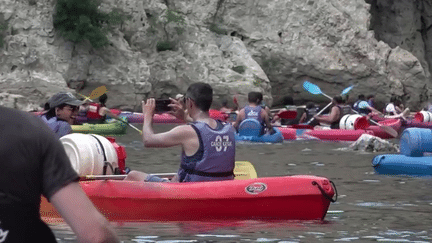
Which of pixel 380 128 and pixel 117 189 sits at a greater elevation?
pixel 117 189

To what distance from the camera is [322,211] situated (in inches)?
295

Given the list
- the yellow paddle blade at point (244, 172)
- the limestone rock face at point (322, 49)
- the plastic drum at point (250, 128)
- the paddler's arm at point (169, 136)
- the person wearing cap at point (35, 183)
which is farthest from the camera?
the limestone rock face at point (322, 49)

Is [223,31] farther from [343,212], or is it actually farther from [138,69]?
[343,212]

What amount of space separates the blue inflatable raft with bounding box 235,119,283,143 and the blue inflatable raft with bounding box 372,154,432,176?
18.1 feet

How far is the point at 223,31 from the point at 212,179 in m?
29.4

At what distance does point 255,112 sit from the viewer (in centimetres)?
1691

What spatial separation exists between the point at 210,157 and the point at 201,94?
1.68ft

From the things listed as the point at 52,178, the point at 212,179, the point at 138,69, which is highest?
the point at 52,178

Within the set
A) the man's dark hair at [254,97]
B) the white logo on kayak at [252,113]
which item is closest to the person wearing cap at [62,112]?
the man's dark hair at [254,97]

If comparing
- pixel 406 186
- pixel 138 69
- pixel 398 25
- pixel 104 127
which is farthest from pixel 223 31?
pixel 406 186

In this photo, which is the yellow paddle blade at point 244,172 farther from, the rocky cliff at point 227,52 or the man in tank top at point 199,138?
the rocky cliff at point 227,52

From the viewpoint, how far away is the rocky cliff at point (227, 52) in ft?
94.9

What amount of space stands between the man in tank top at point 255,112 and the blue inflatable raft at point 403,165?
4.90m

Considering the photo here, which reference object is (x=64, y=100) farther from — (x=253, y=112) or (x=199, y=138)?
(x=253, y=112)
